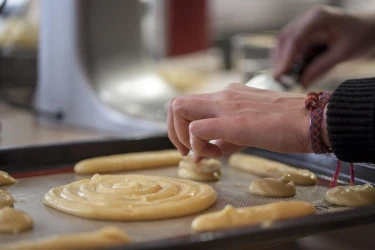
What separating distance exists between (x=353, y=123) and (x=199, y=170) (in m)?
0.34

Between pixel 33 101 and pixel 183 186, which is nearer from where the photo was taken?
pixel 183 186

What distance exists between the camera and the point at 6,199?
916 millimetres

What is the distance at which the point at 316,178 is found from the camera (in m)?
1.12

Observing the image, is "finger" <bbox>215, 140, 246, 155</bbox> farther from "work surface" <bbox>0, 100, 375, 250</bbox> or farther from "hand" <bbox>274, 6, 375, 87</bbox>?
"hand" <bbox>274, 6, 375, 87</bbox>

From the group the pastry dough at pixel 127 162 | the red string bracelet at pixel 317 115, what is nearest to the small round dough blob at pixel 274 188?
the red string bracelet at pixel 317 115

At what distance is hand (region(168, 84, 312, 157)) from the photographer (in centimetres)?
93

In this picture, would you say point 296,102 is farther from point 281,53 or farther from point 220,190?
point 281,53

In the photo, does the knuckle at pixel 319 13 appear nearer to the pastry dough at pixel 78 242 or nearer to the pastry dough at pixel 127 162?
the pastry dough at pixel 127 162

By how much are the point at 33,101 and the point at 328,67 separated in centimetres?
101

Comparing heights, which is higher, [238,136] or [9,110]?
[238,136]

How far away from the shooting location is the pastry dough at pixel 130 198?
852mm

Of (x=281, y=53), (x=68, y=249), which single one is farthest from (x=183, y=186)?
A: (x=281, y=53)

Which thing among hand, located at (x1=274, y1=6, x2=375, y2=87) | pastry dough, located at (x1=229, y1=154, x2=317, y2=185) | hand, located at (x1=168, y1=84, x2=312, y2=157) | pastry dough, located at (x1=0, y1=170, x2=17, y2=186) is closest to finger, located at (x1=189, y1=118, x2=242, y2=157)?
hand, located at (x1=168, y1=84, x2=312, y2=157)

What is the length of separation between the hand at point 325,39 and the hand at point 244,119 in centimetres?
65
